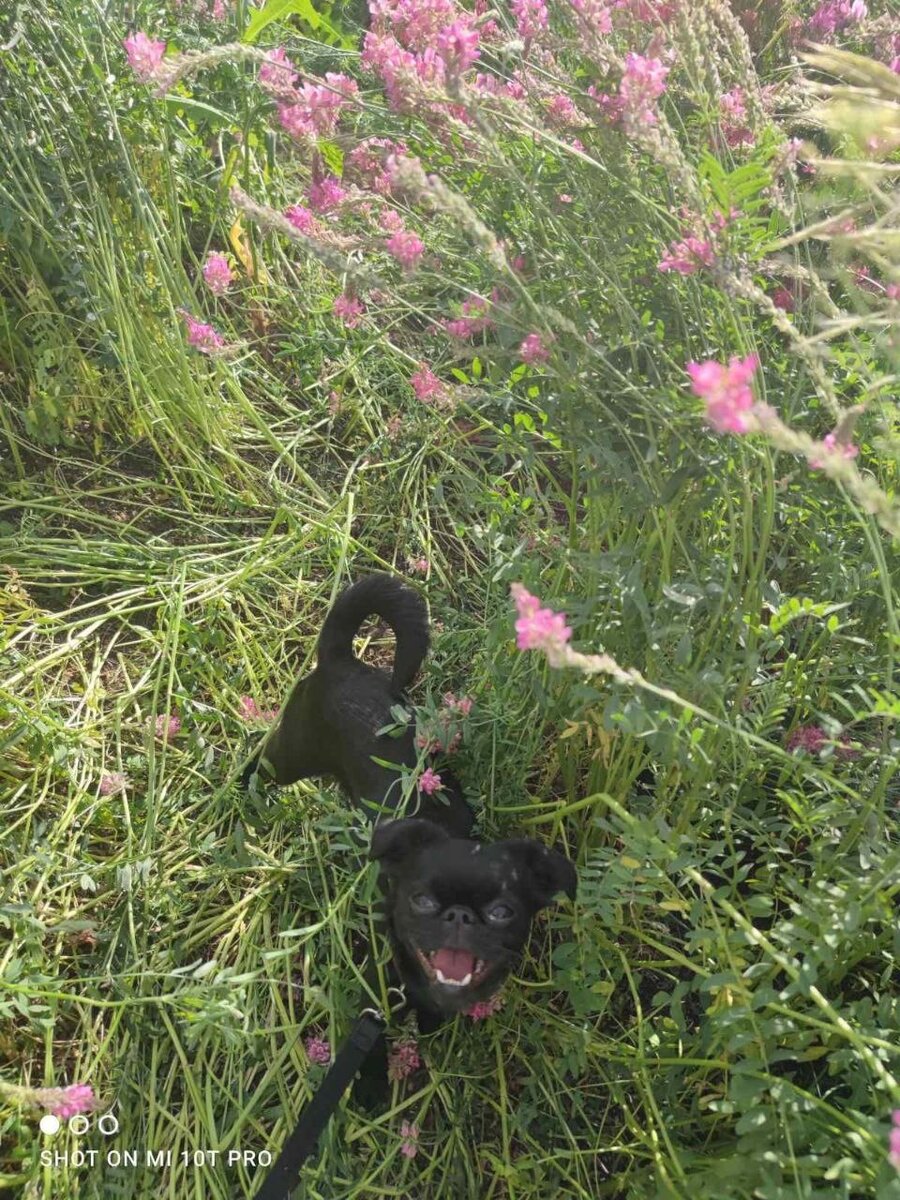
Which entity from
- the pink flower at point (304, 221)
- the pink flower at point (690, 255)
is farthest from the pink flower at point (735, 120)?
the pink flower at point (304, 221)

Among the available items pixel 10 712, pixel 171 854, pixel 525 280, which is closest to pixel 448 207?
pixel 525 280

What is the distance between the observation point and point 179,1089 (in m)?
1.67

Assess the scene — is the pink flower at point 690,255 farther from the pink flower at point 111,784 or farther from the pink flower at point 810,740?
the pink flower at point 111,784

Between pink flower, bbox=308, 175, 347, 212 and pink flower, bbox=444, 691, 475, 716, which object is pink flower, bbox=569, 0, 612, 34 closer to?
pink flower, bbox=308, 175, 347, 212

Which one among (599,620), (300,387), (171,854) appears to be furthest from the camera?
(300,387)

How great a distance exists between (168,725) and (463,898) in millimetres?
818

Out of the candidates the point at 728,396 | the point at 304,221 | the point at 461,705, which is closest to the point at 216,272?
the point at 304,221

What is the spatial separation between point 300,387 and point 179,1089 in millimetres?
1942

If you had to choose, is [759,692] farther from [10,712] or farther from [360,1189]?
[10,712]

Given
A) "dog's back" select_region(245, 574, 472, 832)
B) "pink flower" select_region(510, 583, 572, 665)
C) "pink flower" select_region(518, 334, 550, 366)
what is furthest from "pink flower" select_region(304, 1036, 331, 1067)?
"pink flower" select_region(518, 334, 550, 366)

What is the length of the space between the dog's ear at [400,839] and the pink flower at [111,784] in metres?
0.68

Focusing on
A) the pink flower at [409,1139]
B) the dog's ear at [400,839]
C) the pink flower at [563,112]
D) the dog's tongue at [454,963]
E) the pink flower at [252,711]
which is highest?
the pink flower at [563,112]

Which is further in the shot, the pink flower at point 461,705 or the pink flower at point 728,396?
the pink flower at point 461,705

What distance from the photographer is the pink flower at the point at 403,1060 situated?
5.42 ft
